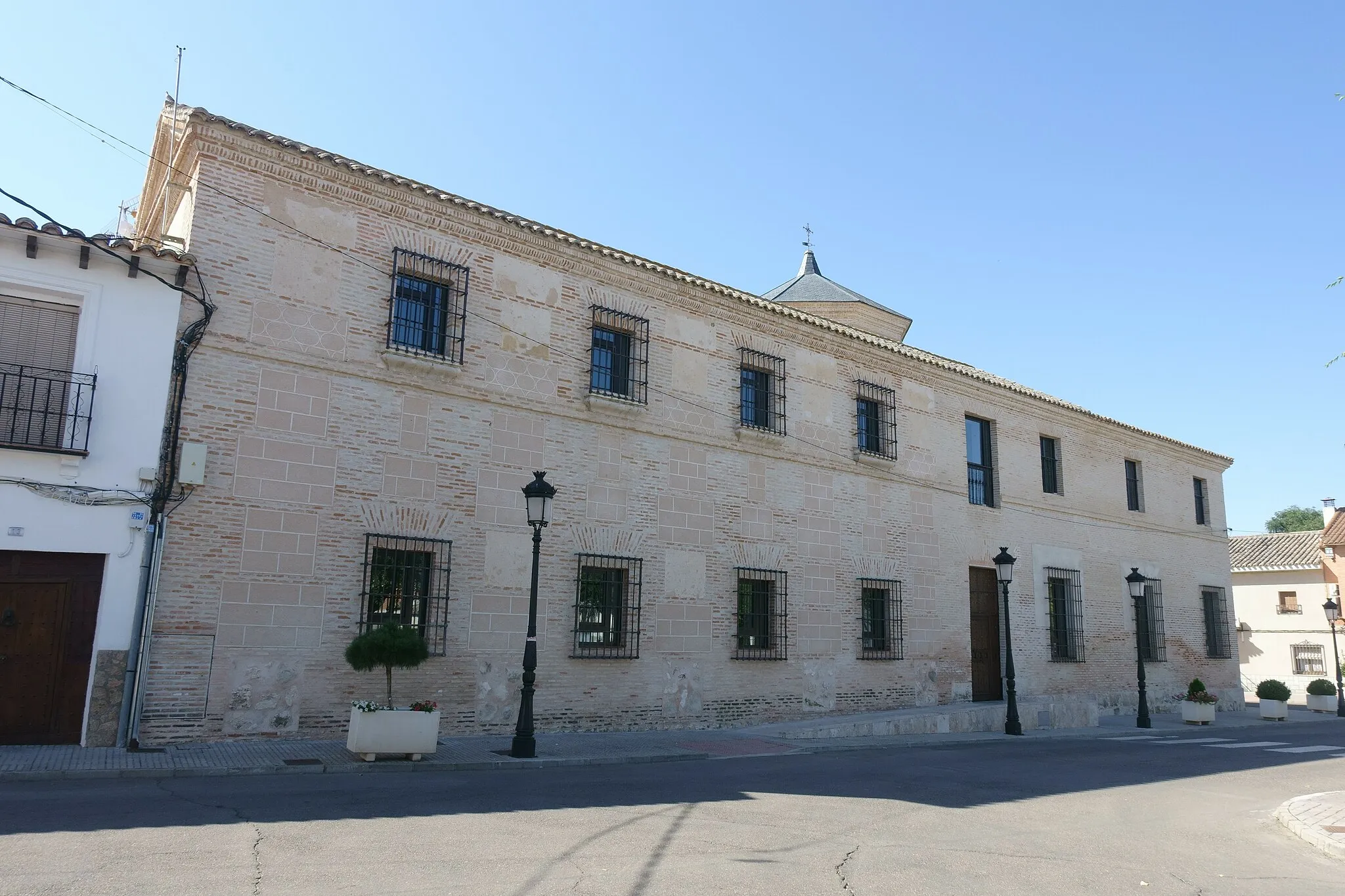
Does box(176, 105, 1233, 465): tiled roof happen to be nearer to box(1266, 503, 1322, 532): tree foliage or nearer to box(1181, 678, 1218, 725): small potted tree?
box(1181, 678, 1218, 725): small potted tree

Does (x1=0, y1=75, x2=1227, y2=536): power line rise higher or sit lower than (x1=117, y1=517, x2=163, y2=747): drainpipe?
higher

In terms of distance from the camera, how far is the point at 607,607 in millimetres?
13930

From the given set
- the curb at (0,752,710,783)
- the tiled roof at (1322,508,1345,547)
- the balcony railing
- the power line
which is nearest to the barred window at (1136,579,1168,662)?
the power line

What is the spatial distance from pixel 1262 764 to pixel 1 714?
623 inches

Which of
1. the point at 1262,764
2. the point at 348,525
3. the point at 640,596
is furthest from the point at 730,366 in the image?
the point at 1262,764

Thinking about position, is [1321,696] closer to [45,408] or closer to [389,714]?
[389,714]

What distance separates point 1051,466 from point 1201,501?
25.0 ft

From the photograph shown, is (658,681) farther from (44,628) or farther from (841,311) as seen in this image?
(841,311)

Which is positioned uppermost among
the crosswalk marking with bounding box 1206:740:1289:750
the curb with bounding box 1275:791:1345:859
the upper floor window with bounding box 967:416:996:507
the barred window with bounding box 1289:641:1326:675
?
the upper floor window with bounding box 967:416:996:507

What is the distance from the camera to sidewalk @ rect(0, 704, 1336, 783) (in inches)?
345

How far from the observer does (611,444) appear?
14.3m

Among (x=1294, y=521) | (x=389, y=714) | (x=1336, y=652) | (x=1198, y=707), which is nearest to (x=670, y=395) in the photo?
(x=389, y=714)

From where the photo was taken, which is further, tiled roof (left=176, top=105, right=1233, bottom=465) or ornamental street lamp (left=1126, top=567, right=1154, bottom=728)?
ornamental street lamp (left=1126, top=567, right=1154, bottom=728)

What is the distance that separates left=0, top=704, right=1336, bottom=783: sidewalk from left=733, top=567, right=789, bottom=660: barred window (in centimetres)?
123
